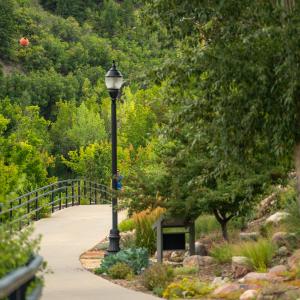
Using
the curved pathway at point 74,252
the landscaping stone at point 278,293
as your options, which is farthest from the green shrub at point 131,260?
the landscaping stone at point 278,293

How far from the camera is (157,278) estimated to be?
14953mm

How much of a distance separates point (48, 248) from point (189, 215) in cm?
403

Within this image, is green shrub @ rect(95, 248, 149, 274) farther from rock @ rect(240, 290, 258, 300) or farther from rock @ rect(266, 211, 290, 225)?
rock @ rect(240, 290, 258, 300)

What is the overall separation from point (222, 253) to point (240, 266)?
5.34 feet

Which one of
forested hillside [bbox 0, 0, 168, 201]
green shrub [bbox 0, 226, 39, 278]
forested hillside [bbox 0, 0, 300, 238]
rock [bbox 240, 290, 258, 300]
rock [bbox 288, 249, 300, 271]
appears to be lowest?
rock [bbox 240, 290, 258, 300]

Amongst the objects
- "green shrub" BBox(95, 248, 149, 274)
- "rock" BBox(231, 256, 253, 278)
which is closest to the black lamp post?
"green shrub" BBox(95, 248, 149, 274)

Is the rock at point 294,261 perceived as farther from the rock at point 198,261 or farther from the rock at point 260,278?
the rock at point 198,261

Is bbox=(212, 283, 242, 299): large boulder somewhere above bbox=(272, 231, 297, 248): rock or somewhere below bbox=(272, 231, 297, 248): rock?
below

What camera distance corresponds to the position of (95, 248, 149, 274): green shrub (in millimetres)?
17078

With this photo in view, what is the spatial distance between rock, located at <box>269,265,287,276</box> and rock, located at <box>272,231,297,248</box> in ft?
6.38

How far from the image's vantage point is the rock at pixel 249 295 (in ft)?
42.3

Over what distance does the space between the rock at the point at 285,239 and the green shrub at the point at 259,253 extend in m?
0.52

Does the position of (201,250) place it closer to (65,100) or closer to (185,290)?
(185,290)

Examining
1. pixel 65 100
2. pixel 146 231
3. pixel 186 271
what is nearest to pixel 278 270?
pixel 186 271
